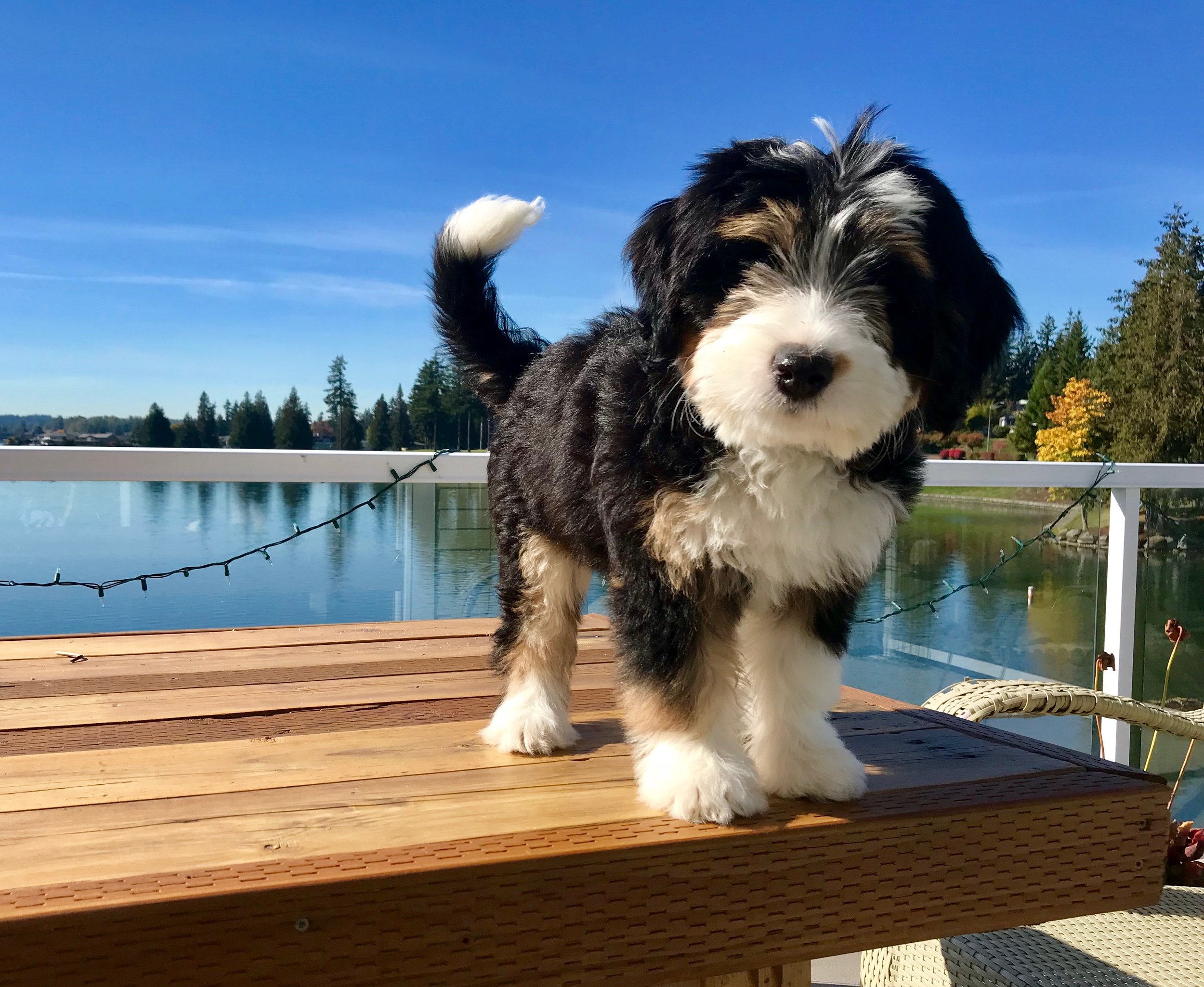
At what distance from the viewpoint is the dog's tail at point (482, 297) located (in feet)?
8.71

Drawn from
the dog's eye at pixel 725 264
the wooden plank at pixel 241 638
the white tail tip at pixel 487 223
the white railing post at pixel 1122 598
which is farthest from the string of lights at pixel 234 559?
the white railing post at pixel 1122 598

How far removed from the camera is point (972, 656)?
4520mm

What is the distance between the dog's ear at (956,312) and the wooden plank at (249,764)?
120 centimetres

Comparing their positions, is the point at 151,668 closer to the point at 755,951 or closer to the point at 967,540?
the point at 755,951

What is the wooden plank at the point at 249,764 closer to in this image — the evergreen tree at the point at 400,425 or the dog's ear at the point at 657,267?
the dog's ear at the point at 657,267

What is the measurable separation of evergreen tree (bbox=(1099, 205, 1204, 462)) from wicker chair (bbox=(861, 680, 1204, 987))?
147ft

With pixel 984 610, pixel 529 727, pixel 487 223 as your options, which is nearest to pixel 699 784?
pixel 529 727

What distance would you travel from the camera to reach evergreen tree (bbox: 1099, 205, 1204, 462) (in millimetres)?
40906

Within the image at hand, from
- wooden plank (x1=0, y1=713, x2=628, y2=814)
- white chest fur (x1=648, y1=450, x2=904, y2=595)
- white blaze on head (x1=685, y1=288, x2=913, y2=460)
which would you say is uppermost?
white blaze on head (x1=685, y1=288, x2=913, y2=460)

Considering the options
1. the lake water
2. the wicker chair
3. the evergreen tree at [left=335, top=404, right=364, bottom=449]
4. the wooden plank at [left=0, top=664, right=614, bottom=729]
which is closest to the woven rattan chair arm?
the wicker chair

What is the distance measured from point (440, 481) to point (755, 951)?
9.12 feet

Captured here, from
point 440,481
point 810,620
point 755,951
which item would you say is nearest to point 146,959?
point 755,951

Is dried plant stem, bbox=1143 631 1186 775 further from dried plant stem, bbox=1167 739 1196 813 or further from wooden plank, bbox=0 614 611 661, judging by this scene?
wooden plank, bbox=0 614 611 661

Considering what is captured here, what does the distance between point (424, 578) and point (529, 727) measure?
6.74 feet
